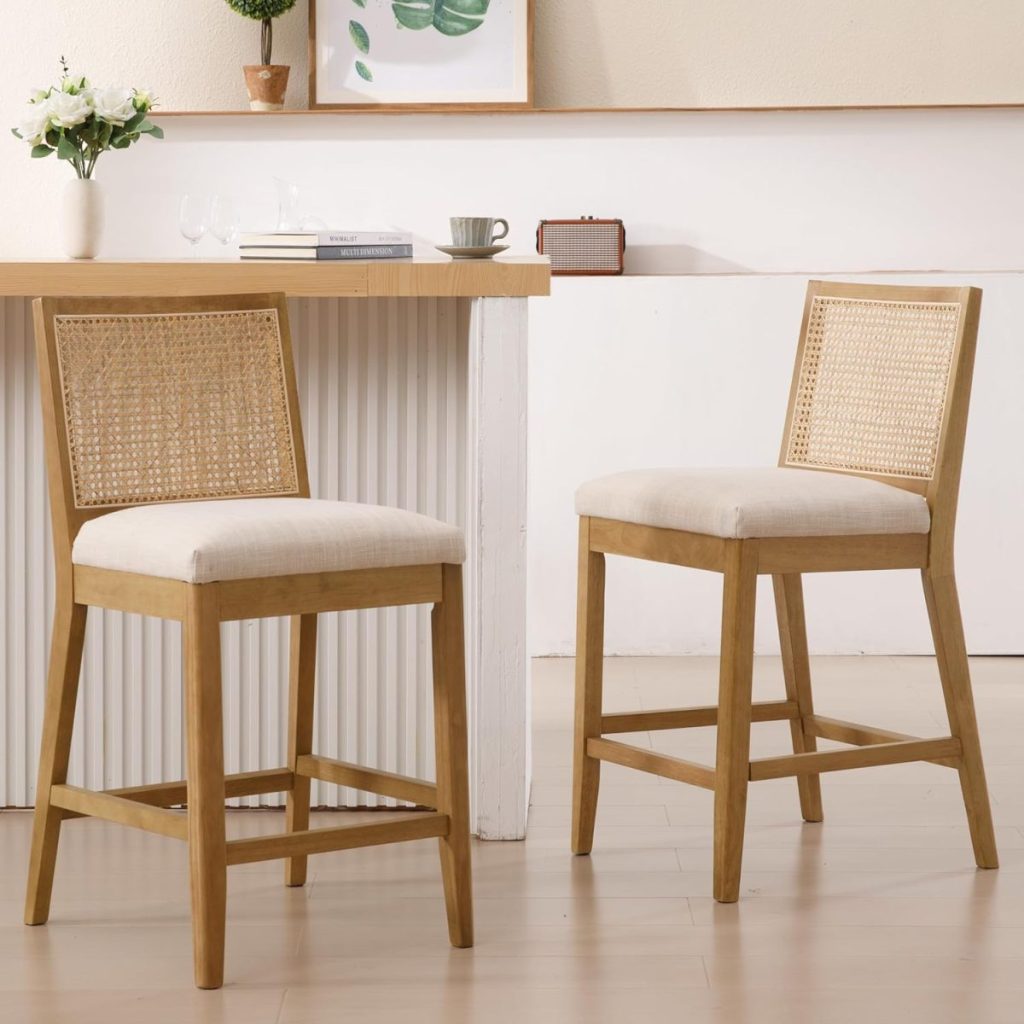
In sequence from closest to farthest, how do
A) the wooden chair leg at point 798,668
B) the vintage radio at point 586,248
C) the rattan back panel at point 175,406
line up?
1. the rattan back panel at point 175,406
2. the wooden chair leg at point 798,668
3. the vintage radio at point 586,248

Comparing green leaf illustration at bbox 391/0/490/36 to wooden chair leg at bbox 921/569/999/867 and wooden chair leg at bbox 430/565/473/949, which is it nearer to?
wooden chair leg at bbox 921/569/999/867

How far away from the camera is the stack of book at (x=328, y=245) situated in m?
2.59

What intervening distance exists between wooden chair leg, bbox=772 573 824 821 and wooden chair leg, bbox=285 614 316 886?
2.60ft

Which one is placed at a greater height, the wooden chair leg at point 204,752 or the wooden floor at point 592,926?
the wooden chair leg at point 204,752

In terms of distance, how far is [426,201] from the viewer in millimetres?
4402

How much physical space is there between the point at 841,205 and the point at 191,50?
178 cm

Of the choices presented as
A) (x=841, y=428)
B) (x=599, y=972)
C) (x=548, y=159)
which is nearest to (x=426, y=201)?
(x=548, y=159)

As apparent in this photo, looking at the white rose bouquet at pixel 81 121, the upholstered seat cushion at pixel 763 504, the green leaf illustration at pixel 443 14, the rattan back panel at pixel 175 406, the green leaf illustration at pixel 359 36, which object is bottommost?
the upholstered seat cushion at pixel 763 504

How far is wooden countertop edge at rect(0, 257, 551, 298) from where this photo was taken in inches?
98.6

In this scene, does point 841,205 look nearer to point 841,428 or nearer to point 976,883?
point 841,428

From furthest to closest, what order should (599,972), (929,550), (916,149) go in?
1. (916,149)
2. (929,550)
3. (599,972)

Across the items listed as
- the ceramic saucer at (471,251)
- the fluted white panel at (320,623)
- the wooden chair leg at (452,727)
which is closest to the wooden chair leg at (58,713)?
the wooden chair leg at (452,727)

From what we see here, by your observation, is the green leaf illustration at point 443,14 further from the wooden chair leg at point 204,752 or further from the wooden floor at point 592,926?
the wooden chair leg at point 204,752

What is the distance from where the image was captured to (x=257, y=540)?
6.31 feet
